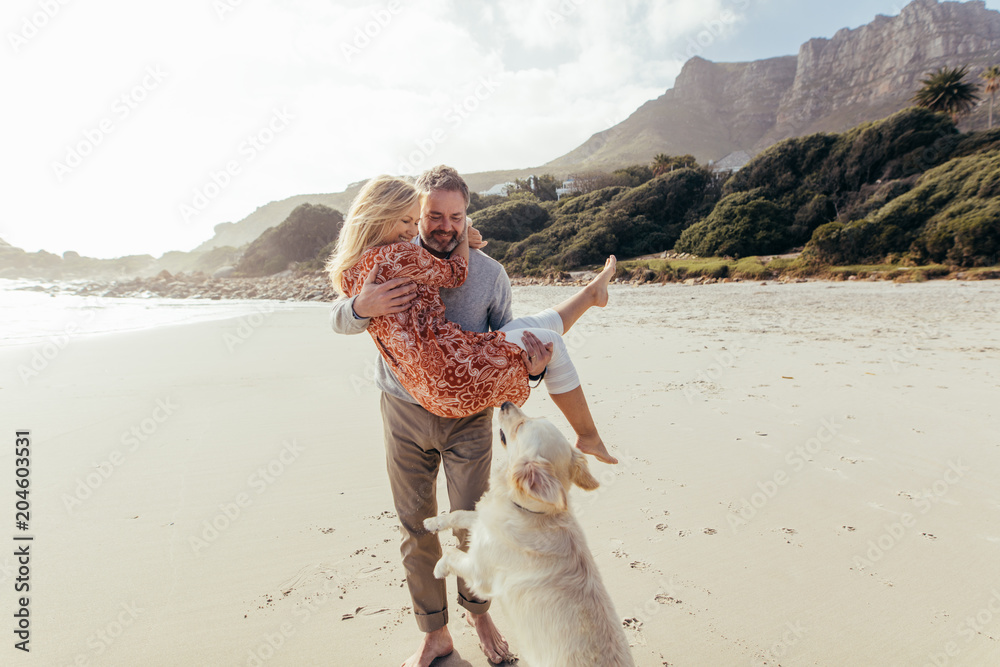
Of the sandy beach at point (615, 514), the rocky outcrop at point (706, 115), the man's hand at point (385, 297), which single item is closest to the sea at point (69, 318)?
the sandy beach at point (615, 514)

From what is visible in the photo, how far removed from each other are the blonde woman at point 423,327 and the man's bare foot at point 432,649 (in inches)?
42.2

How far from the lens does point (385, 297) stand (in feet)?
6.04

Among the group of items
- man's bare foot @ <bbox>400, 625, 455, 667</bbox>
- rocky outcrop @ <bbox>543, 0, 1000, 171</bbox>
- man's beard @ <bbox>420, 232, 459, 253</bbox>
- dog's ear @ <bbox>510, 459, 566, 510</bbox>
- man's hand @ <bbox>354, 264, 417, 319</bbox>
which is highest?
rocky outcrop @ <bbox>543, 0, 1000, 171</bbox>

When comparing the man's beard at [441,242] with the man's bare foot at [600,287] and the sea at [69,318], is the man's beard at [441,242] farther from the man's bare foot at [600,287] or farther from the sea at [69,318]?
the sea at [69,318]

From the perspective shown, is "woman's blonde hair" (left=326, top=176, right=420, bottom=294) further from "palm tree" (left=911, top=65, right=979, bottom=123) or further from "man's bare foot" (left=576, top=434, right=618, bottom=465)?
"palm tree" (left=911, top=65, right=979, bottom=123)

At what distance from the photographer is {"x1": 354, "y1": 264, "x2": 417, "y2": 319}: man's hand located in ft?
6.04

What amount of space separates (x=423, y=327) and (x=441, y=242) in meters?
0.43

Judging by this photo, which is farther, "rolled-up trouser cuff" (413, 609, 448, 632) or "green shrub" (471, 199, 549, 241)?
"green shrub" (471, 199, 549, 241)

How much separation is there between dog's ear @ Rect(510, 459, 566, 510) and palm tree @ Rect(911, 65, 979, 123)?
4229 centimetres

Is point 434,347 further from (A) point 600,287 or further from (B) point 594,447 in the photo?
(A) point 600,287

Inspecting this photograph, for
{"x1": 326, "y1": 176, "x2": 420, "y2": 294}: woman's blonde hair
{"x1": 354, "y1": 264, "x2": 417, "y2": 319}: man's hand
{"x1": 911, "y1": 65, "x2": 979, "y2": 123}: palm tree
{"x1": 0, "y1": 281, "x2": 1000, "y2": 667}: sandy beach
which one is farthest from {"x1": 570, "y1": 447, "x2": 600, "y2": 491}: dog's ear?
{"x1": 911, "y1": 65, "x2": 979, "y2": 123}: palm tree

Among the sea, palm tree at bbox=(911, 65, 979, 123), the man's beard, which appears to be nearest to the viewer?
the man's beard

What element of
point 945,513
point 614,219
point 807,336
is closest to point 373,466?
point 945,513

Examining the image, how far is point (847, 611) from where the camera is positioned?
238cm
